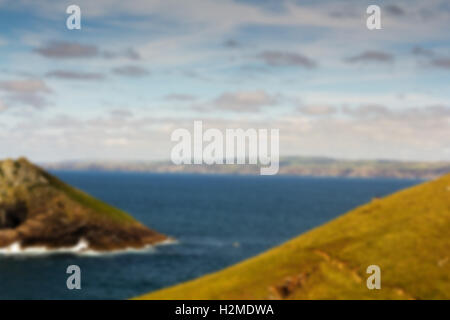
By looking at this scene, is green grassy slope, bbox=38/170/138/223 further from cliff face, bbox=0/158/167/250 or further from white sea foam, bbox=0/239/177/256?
white sea foam, bbox=0/239/177/256

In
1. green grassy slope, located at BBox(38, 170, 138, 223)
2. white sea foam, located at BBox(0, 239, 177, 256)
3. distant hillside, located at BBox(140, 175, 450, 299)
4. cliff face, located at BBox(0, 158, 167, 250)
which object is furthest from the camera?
green grassy slope, located at BBox(38, 170, 138, 223)

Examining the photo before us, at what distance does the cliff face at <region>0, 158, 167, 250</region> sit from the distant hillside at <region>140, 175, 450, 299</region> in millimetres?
84134

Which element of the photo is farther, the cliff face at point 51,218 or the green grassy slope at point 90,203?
the green grassy slope at point 90,203

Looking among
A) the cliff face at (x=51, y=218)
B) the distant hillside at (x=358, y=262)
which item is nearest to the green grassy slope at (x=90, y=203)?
the cliff face at (x=51, y=218)

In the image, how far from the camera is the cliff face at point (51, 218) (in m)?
139

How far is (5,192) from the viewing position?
145 m

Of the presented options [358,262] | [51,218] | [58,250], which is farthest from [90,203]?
[358,262]

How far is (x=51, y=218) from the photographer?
142 meters

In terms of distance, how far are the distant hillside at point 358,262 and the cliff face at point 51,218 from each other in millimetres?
84134

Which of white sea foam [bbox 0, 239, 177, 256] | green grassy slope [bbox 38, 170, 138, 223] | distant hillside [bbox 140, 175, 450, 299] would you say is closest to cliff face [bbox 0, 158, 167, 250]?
green grassy slope [bbox 38, 170, 138, 223]

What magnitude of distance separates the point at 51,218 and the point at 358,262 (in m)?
106

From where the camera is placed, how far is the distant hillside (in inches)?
2222

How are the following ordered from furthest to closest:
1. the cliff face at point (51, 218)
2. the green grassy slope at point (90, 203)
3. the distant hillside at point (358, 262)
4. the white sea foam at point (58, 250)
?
1. the green grassy slope at point (90, 203)
2. the cliff face at point (51, 218)
3. the white sea foam at point (58, 250)
4. the distant hillside at point (358, 262)

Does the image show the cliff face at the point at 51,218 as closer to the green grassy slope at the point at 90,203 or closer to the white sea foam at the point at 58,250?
the green grassy slope at the point at 90,203
